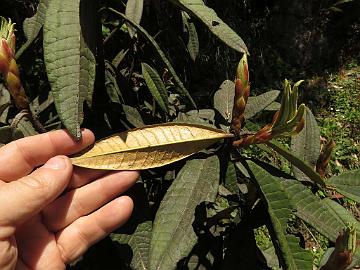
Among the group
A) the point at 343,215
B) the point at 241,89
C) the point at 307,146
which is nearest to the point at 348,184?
the point at 343,215

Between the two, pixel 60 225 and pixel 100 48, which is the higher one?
pixel 100 48

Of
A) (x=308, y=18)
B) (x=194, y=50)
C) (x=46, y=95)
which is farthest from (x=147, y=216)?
(x=308, y=18)

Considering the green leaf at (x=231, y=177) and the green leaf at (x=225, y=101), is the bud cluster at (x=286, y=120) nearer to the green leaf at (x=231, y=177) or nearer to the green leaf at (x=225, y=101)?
the green leaf at (x=231, y=177)

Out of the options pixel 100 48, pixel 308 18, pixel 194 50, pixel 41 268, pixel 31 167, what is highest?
pixel 100 48

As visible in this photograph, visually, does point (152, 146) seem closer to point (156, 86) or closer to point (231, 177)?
point (231, 177)

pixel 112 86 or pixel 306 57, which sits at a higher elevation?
pixel 112 86

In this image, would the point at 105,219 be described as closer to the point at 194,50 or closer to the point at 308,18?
the point at 194,50

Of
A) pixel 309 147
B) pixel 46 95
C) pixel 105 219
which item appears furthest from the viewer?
pixel 46 95
